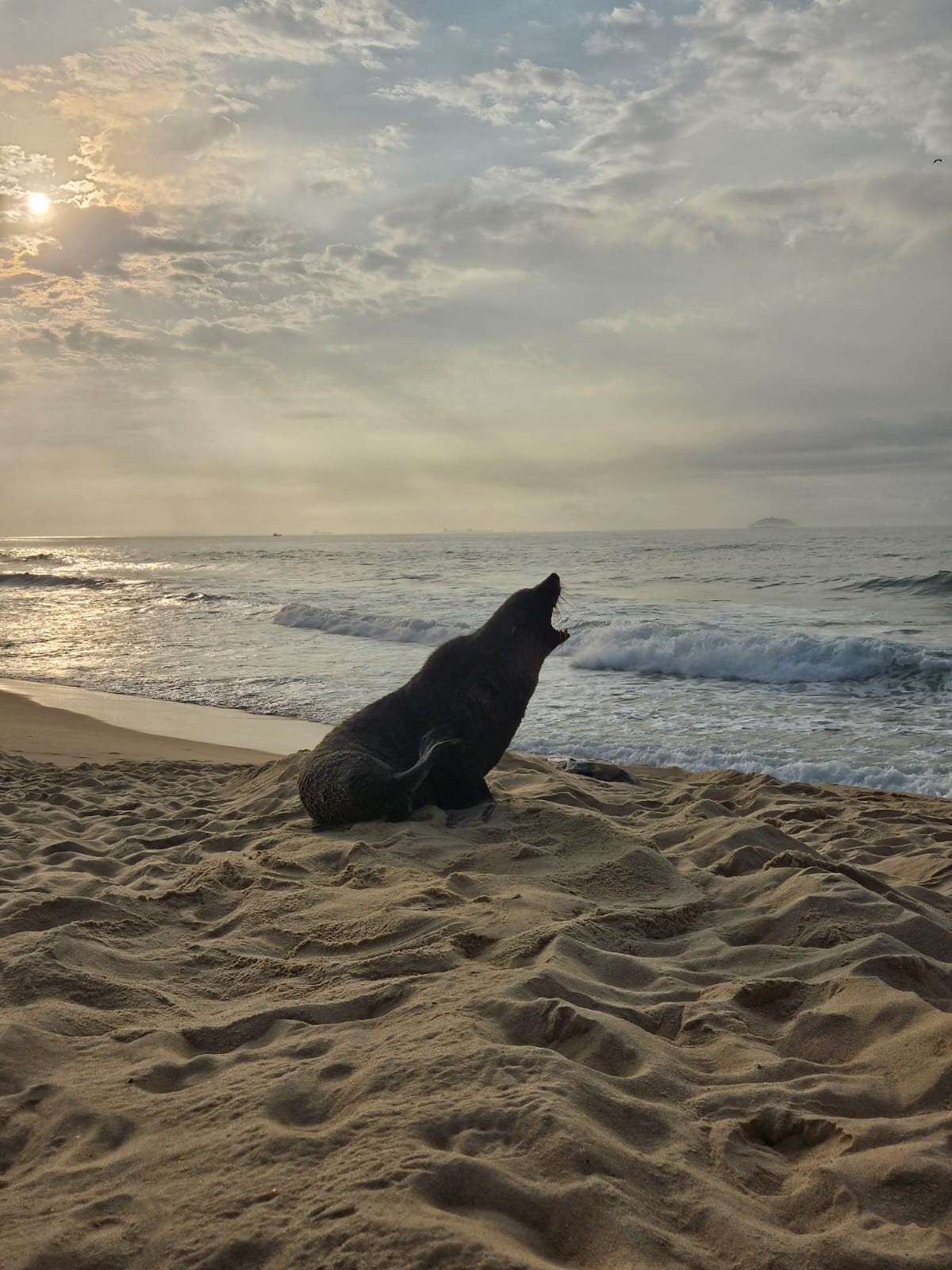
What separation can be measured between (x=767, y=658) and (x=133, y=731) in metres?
9.75

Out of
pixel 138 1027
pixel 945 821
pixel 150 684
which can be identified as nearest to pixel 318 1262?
pixel 138 1027

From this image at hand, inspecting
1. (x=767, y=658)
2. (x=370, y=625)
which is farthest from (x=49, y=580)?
(x=767, y=658)

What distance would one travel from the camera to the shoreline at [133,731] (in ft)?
30.7

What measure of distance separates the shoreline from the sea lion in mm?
3310

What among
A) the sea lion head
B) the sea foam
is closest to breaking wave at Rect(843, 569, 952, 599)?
the sea lion head

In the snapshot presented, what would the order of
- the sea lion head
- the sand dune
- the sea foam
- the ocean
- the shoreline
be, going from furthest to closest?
the sea foam, the ocean, the shoreline, the sea lion head, the sand dune

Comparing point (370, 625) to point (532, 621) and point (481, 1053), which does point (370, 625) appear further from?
point (481, 1053)

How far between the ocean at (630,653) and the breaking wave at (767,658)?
0.14 ft

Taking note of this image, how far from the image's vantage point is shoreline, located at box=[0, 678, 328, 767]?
937 centimetres

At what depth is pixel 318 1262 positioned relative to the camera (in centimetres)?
176

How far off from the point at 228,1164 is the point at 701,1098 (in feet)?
4.05

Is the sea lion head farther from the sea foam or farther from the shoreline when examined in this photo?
the sea foam

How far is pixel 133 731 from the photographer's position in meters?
10.8

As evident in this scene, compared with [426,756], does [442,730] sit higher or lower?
higher
